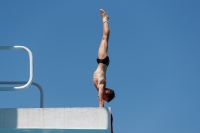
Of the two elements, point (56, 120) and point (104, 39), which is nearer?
point (56, 120)


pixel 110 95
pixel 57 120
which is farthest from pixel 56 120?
pixel 110 95

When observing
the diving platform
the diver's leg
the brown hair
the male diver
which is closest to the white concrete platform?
the diving platform

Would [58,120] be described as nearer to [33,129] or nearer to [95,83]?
[33,129]

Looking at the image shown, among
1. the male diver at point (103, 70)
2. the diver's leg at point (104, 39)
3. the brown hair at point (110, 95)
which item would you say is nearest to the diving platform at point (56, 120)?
the male diver at point (103, 70)

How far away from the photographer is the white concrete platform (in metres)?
6.44

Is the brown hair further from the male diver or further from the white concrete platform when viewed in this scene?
the white concrete platform

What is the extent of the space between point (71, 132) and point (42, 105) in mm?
1710

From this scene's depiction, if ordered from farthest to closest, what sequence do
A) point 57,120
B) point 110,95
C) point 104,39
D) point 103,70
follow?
point 104,39, point 103,70, point 110,95, point 57,120

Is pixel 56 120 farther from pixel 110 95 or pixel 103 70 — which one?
pixel 103 70

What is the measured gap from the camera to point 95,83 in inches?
321

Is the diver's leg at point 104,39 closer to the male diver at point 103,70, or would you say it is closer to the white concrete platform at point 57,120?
the male diver at point 103,70

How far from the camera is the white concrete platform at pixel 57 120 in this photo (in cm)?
644

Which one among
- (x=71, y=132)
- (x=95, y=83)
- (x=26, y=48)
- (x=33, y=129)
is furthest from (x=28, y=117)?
(x=95, y=83)

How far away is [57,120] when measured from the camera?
6527 mm
